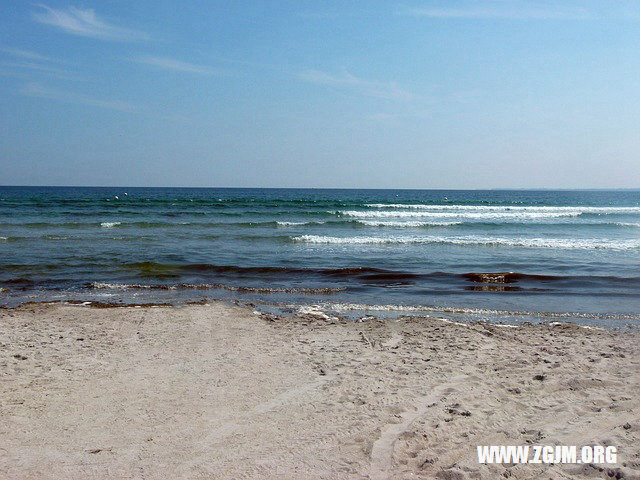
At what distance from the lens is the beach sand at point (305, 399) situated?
4066 millimetres

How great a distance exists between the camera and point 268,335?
778 centimetres

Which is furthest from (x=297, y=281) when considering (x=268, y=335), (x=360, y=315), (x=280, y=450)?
(x=280, y=450)

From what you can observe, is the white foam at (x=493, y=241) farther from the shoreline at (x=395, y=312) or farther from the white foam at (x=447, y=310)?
the shoreline at (x=395, y=312)

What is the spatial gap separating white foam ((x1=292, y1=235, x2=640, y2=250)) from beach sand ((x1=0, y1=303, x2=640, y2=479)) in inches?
506

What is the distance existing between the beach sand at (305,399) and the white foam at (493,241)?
42.1 feet

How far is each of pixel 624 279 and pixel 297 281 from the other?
8150 mm

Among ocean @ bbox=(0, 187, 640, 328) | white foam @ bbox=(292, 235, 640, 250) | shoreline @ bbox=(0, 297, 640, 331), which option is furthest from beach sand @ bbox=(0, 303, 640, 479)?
white foam @ bbox=(292, 235, 640, 250)

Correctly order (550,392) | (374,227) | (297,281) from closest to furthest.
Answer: (550,392)
(297,281)
(374,227)

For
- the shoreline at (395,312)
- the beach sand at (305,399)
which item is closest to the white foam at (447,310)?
the shoreline at (395,312)

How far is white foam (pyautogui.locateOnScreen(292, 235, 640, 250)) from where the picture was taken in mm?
20266

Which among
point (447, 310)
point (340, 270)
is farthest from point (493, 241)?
point (447, 310)

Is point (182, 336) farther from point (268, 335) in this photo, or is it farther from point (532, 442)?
point (532, 442)

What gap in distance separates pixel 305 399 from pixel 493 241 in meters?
17.7

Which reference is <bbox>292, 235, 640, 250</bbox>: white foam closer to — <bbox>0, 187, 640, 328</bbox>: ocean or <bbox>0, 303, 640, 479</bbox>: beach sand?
<bbox>0, 187, 640, 328</bbox>: ocean
